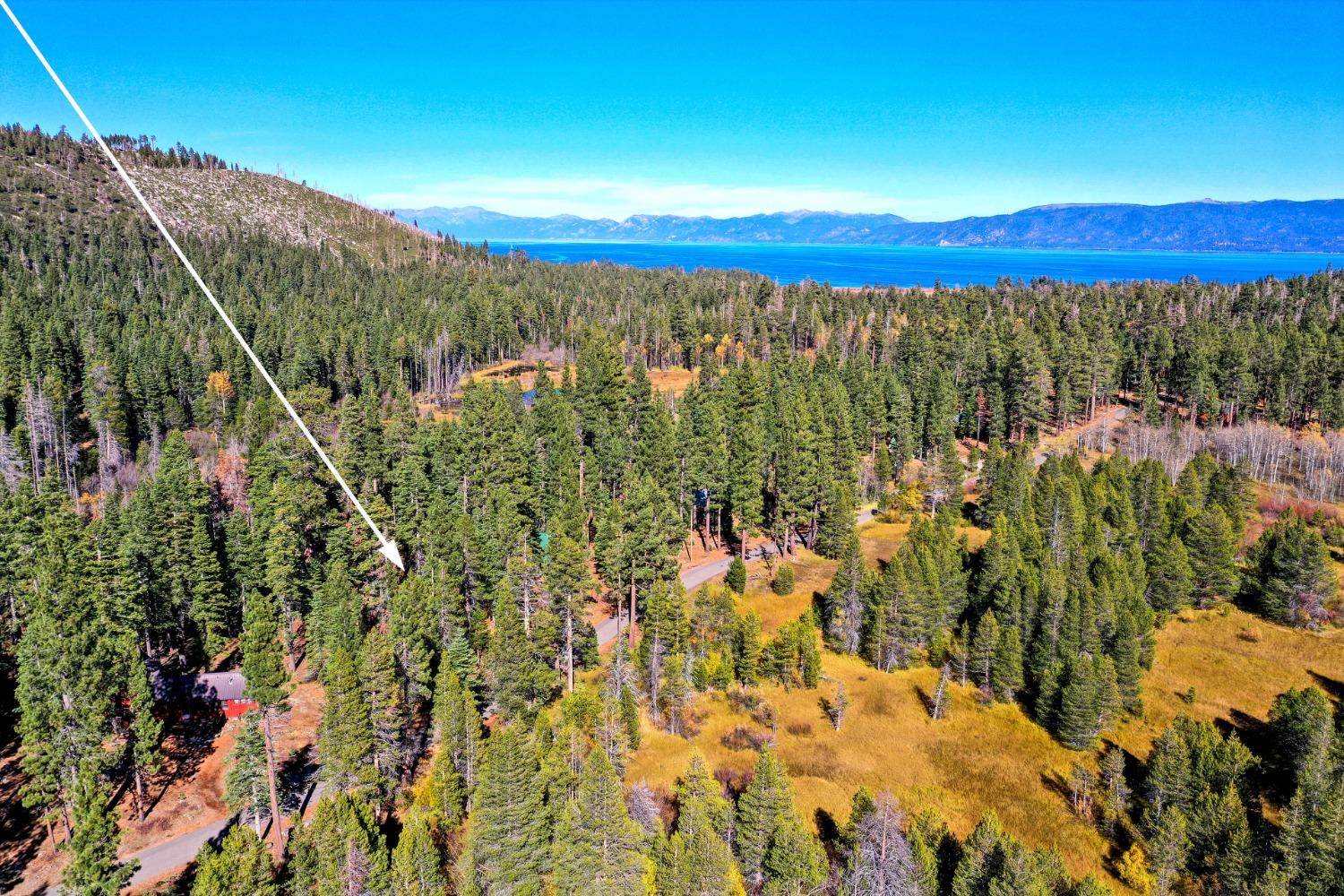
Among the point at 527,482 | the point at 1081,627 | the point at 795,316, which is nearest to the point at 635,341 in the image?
the point at 795,316

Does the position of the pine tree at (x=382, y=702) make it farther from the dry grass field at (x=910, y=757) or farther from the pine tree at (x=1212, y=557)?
the pine tree at (x=1212, y=557)

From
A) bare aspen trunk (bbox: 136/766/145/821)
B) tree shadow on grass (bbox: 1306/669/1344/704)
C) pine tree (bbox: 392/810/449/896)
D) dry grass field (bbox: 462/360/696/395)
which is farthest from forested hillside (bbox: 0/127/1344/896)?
tree shadow on grass (bbox: 1306/669/1344/704)

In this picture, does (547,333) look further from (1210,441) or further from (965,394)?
(1210,441)

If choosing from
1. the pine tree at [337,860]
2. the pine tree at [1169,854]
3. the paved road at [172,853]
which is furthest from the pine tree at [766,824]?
the paved road at [172,853]

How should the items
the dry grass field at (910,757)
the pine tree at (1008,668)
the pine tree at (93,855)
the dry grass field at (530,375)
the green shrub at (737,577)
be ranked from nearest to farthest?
the pine tree at (93,855)
the dry grass field at (910,757)
the pine tree at (1008,668)
the green shrub at (737,577)
the dry grass field at (530,375)

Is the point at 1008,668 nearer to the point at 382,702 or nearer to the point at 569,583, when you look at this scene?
the point at 569,583

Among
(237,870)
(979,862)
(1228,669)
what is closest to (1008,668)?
(1228,669)
